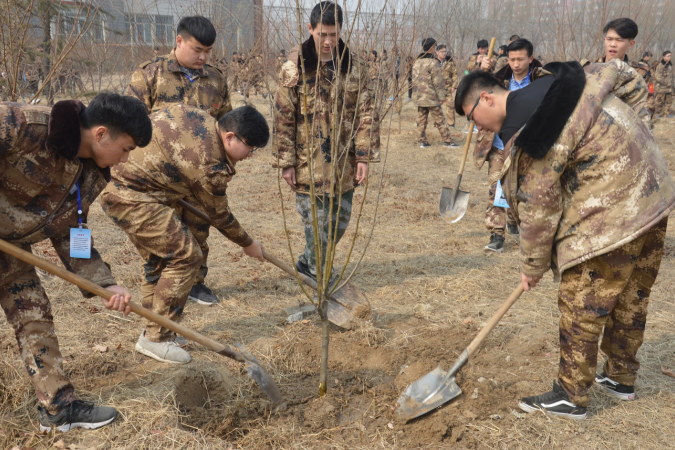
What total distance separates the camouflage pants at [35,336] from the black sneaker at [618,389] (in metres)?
3.00

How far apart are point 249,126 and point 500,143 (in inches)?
130

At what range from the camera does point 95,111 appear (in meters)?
2.34

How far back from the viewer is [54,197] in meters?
2.51

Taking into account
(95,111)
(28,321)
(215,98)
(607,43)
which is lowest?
(28,321)

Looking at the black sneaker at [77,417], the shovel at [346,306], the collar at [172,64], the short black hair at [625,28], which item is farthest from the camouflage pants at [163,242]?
the short black hair at [625,28]

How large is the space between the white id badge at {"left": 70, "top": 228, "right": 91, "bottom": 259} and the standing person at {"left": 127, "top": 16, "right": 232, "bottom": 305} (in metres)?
1.22

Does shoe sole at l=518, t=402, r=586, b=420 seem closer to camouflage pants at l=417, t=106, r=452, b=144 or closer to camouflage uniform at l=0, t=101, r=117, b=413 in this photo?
camouflage uniform at l=0, t=101, r=117, b=413

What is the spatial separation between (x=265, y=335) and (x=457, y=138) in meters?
10.8

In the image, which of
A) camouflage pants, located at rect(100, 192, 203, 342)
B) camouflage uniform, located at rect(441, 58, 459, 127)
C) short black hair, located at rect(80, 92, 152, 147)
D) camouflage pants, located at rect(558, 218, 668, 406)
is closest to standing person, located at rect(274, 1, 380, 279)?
camouflage pants, located at rect(100, 192, 203, 342)

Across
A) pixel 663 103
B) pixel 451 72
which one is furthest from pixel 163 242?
pixel 663 103

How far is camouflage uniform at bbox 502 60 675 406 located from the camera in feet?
7.90

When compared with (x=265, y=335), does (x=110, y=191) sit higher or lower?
higher

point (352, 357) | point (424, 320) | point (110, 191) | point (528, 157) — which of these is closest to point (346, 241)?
point (424, 320)

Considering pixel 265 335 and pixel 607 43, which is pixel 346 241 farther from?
pixel 607 43
